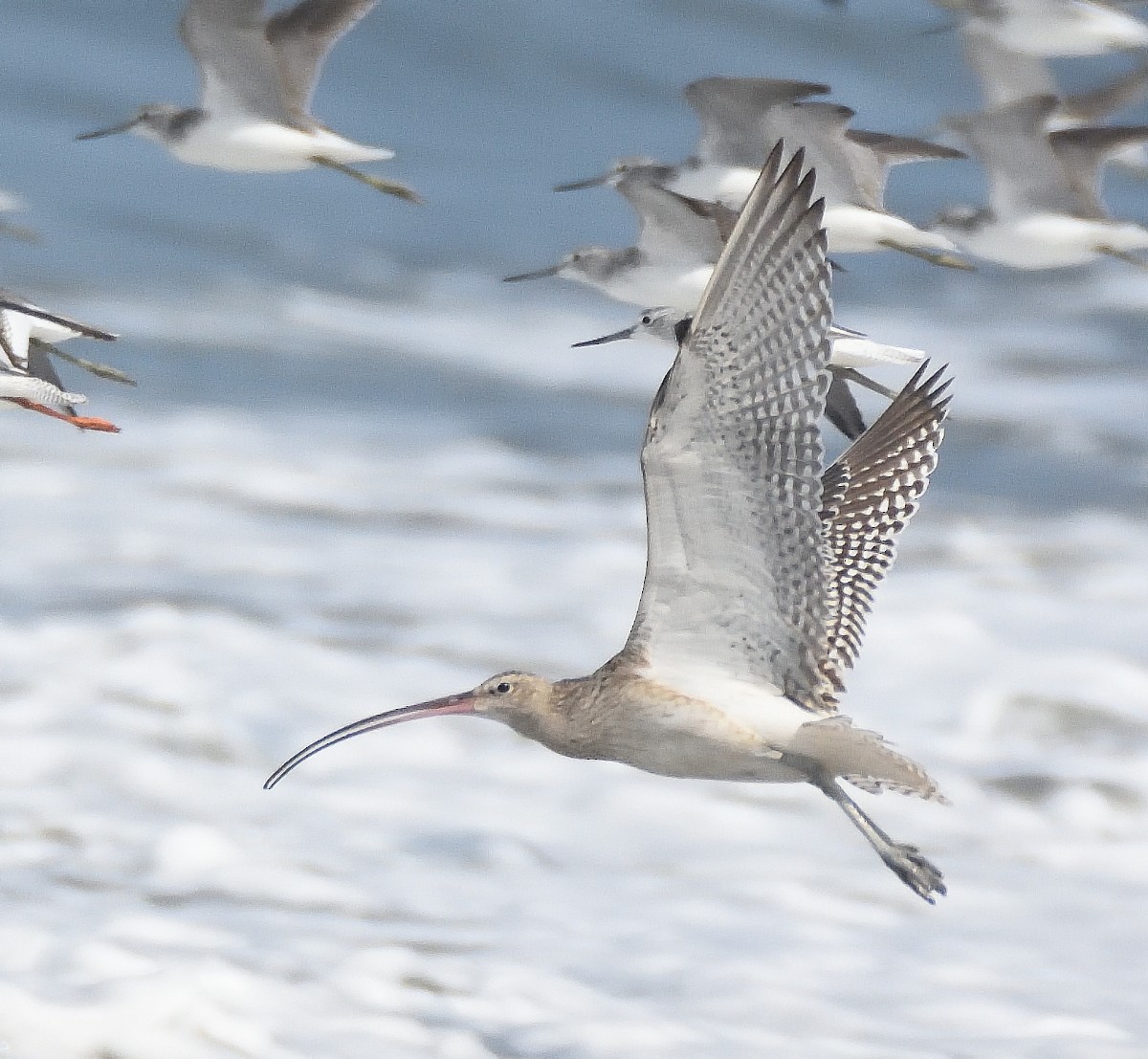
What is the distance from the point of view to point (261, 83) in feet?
33.4

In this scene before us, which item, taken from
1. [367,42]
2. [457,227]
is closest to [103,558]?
[457,227]

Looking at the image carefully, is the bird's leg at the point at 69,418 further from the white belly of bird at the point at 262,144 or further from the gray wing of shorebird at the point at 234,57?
the gray wing of shorebird at the point at 234,57

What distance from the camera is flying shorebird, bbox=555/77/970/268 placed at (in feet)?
Answer: 30.9

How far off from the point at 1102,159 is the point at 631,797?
12.9 ft

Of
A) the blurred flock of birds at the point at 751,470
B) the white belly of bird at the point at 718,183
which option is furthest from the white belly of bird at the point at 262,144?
the white belly of bird at the point at 718,183

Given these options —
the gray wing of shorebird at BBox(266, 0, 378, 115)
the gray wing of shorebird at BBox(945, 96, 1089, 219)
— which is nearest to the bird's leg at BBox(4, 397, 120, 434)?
the gray wing of shorebird at BBox(266, 0, 378, 115)

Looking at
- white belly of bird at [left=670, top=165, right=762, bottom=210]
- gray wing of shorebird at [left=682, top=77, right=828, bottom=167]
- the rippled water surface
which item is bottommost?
the rippled water surface

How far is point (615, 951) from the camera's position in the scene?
9680mm

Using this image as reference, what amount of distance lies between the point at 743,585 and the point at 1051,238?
6.73 meters

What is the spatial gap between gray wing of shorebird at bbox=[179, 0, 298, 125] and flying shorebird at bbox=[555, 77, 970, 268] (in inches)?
55.8

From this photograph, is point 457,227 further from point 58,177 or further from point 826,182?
point 826,182

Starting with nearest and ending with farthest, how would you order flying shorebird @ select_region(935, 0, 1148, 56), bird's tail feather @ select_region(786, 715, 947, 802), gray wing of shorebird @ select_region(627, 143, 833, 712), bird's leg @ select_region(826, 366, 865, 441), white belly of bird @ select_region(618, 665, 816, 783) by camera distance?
gray wing of shorebird @ select_region(627, 143, 833, 712) < bird's tail feather @ select_region(786, 715, 947, 802) < white belly of bird @ select_region(618, 665, 816, 783) < bird's leg @ select_region(826, 366, 865, 441) < flying shorebird @ select_region(935, 0, 1148, 56)

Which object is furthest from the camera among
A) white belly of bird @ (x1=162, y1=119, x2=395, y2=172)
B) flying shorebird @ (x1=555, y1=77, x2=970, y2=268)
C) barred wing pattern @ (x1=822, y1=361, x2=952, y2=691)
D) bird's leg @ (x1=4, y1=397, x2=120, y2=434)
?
white belly of bird @ (x1=162, y1=119, x2=395, y2=172)

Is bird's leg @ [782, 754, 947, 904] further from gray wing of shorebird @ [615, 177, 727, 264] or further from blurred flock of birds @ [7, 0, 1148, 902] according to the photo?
gray wing of shorebird @ [615, 177, 727, 264]
